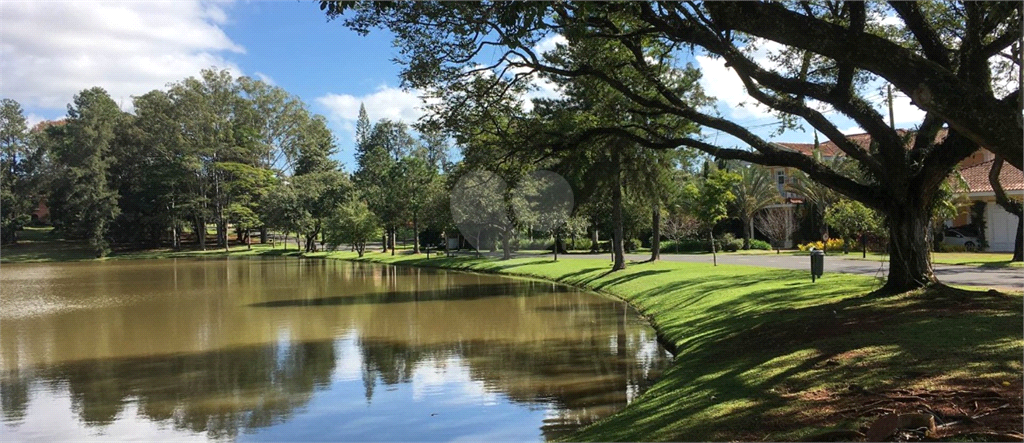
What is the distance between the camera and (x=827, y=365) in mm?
8234

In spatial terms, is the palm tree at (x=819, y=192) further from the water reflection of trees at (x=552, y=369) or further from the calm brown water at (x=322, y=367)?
the water reflection of trees at (x=552, y=369)

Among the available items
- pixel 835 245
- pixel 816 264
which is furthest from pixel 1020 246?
pixel 835 245

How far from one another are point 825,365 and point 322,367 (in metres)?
9.03

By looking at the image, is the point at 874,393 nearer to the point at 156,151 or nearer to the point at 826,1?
the point at 826,1

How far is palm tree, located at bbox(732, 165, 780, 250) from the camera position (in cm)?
4456

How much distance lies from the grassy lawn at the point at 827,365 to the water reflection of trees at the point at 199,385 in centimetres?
531

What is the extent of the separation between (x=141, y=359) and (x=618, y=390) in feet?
33.4

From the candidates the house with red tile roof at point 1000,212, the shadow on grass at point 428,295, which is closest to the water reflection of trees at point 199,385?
the shadow on grass at point 428,295

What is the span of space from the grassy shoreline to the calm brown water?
Result: 1316 millimetres

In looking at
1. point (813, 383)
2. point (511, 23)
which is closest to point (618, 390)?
point (813, 383)

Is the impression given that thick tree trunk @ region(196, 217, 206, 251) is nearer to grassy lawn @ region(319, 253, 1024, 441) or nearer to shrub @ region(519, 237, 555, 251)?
shrub @ region(519, 237, 555, 251)

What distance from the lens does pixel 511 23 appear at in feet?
25.4
